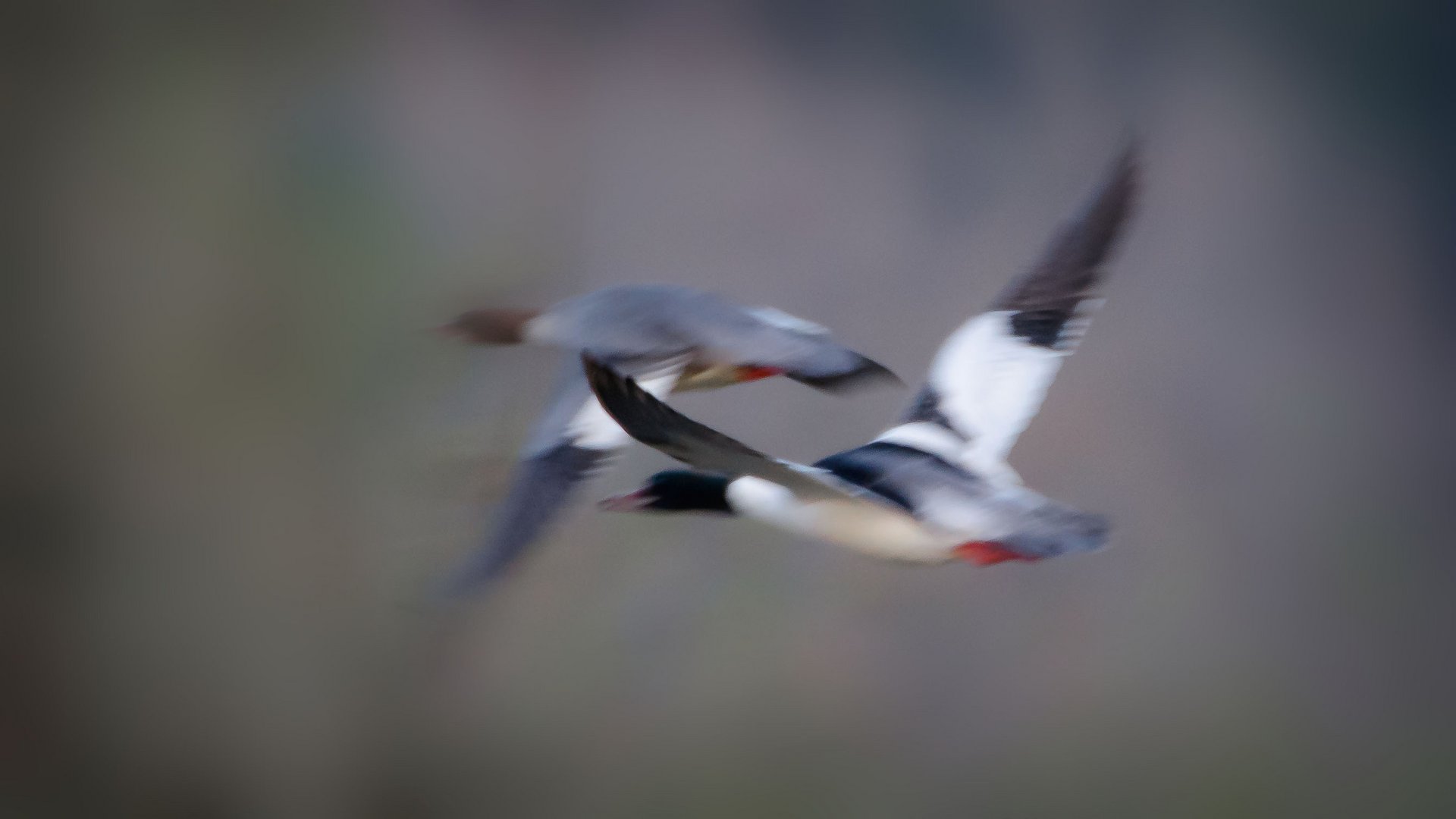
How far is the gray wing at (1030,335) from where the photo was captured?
713mm

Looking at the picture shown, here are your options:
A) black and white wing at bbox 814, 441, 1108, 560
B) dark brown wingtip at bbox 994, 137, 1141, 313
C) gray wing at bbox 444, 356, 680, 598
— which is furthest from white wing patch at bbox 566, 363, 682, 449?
dark brown wingtip at bbox 994, 137, 1141, 313

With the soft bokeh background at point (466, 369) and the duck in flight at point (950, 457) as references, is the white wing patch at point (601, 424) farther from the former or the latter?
the soft bokeh background at point (466, 369)

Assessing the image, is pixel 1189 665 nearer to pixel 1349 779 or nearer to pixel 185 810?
pixel 1349 779

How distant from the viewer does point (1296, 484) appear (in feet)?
3.65

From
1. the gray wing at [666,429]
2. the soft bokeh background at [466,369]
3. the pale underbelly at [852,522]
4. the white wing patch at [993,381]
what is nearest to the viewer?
the gray wing at [666,429]

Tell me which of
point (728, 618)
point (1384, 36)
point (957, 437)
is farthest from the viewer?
point (1384, 36)

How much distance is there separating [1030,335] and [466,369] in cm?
50

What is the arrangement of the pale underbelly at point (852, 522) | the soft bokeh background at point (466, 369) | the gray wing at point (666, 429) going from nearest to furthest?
1. the gray wing at point (666, 429)
2. the pale underbelly at point (852, 522)
3. the soft bokeh background at point (466, 369)

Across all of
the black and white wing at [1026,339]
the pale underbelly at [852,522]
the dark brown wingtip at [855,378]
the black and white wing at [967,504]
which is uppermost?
the black and white wing at [1026,339]

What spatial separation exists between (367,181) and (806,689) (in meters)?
0.62

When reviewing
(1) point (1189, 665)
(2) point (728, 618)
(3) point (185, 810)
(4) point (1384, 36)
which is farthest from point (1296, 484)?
(3) point (185, 810)

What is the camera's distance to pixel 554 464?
0.64 meters

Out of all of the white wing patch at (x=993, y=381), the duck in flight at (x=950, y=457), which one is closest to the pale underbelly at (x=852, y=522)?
the duck in flight at (x=950, y=457)

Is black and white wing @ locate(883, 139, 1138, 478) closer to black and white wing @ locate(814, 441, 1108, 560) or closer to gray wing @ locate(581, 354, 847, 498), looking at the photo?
black and white wing @ locate(814, 441, 1108, 560)
